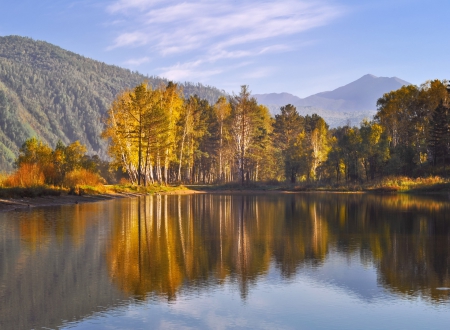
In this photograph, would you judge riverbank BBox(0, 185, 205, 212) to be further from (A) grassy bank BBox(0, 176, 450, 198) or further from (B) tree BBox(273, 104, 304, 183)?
(B) tree BBox(273, 104, 304, 183)

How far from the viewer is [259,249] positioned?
16.5 m

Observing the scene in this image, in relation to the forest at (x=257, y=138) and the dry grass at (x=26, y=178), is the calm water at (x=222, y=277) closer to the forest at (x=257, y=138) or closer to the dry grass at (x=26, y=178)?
the dry grass at (x=26, y=178)

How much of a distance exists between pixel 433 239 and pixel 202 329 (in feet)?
40.9

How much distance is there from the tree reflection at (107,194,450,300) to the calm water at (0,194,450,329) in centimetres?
4

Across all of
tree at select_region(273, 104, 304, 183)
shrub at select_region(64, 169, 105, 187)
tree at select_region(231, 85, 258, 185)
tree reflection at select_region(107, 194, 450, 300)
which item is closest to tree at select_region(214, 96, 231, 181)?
tree at select_region(231, 85, 258, 185)

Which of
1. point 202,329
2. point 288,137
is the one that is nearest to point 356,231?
point 202,329

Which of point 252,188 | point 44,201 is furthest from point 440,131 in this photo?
point 44,201

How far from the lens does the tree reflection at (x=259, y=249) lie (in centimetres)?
1205

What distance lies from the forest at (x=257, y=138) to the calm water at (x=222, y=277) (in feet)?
138

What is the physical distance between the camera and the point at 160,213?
29.9 meters

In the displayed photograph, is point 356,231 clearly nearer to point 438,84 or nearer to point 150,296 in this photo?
point 150,296

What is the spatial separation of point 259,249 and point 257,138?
2939 inches

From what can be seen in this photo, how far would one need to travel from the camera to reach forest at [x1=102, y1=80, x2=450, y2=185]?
215ft

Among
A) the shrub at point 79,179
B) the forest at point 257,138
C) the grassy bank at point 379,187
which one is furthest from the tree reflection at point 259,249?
the forest at point 257,138
